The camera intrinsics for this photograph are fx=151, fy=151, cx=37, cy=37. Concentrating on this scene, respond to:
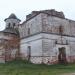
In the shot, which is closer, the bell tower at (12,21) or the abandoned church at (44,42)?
the abandoned church at (44,42)

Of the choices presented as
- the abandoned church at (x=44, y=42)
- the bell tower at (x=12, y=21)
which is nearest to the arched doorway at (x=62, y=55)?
the abandoned church at (x=44, y=42)

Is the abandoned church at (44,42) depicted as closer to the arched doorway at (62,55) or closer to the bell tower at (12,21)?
the arched doorway at (62,55)

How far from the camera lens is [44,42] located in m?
19.3

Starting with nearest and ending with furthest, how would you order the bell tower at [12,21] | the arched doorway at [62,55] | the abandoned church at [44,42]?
the abandoned church at [44,42] → the arched doorway at [62,55] → the bell tower at [12,21]

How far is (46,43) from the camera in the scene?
1941 centimetres

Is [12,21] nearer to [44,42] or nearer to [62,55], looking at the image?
[44,42]

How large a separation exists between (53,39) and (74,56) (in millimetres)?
4383

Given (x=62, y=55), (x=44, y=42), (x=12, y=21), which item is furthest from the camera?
(x=12, y=21)

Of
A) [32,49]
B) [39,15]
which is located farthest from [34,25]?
[32,49]

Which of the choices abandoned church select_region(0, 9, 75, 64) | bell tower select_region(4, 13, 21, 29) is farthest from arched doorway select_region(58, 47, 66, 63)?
bell tower select_region(4, 13, 21, 29)

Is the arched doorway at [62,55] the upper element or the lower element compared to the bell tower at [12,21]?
lower

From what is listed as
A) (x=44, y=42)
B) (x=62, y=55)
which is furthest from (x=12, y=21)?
(x=62, y=55)

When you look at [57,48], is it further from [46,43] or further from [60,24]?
[60,24]

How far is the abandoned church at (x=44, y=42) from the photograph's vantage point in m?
19.5
